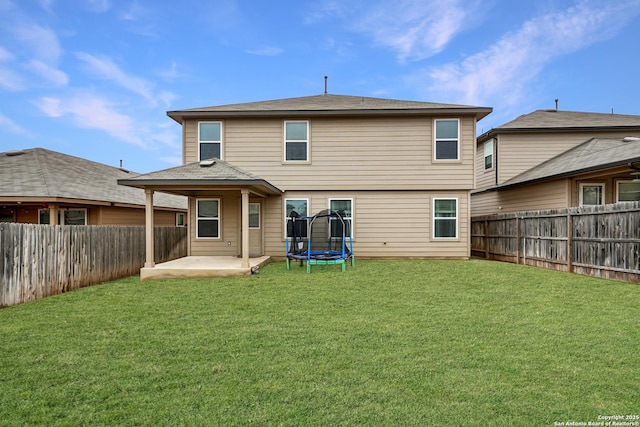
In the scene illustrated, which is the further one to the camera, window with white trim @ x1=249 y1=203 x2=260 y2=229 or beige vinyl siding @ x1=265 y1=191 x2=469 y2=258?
window with white trim @ x1=249 y1=203 x2=260 y2=229

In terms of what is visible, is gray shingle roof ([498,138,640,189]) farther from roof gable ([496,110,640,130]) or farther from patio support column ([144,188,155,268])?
patio support column ([144,188,155,268])

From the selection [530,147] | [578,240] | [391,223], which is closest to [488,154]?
[530,147]

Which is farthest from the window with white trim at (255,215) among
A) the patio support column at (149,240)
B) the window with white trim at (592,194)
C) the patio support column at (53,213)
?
the window with white trim at (592,194)

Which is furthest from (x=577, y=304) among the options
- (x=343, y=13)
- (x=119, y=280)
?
(x=343, y=13)

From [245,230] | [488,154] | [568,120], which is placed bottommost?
[245,230]

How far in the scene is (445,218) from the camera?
12.3 m

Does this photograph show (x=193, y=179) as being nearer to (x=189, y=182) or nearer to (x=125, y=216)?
(x=189, y=182)

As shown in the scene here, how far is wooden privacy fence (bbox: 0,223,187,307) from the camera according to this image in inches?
245

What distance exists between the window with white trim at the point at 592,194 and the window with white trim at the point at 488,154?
419 cm

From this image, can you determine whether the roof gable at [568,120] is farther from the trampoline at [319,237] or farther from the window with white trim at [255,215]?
the window with white trim at [255,215]

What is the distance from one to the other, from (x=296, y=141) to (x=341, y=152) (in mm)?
1564

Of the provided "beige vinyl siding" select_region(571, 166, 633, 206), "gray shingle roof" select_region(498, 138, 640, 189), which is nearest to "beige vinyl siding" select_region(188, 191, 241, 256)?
"gray shingle roof" select_region(498, 138, 640, 189)

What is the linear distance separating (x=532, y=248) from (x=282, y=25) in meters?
13.7

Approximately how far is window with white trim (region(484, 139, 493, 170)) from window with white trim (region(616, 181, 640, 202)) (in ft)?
15.4
